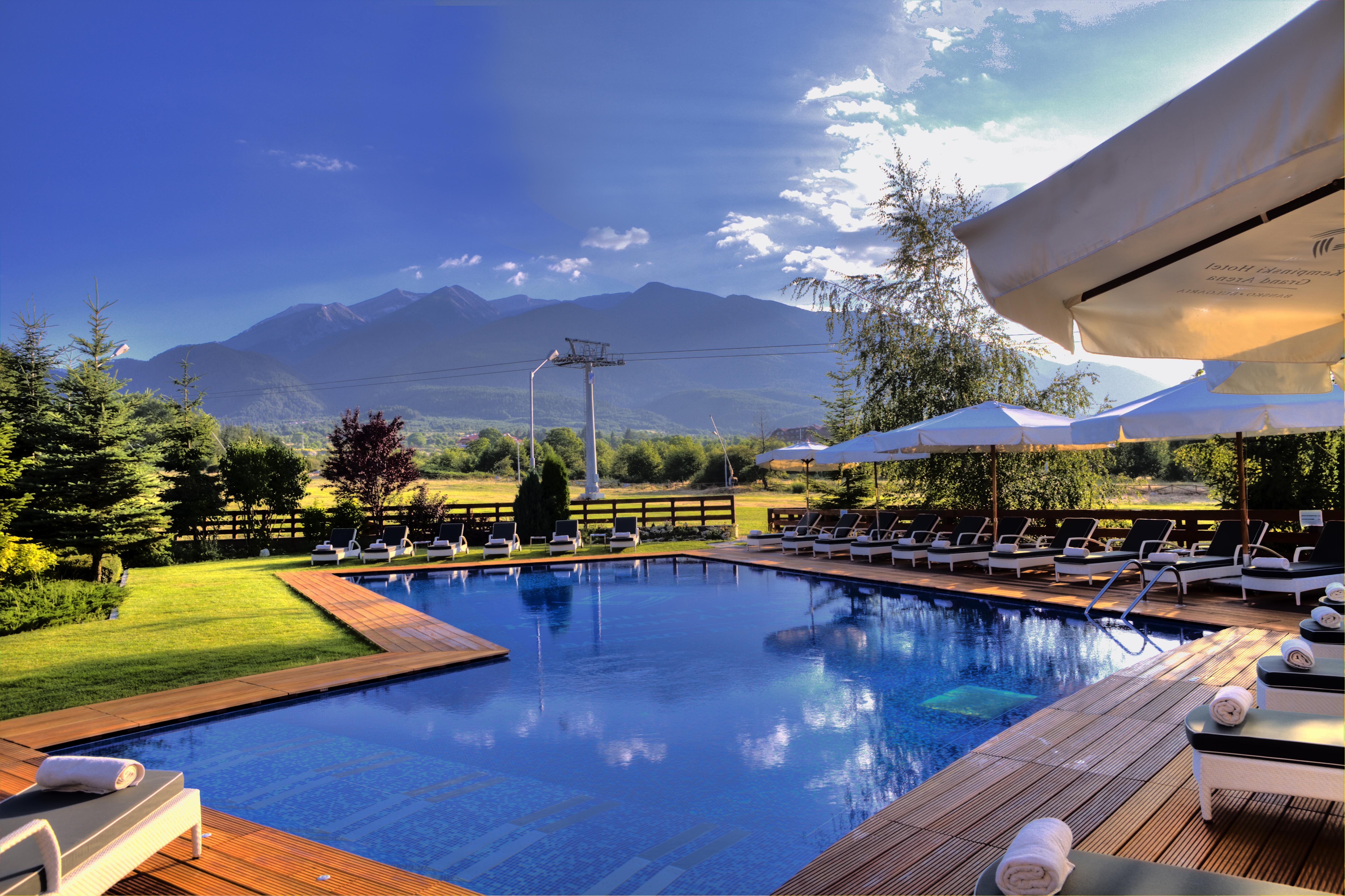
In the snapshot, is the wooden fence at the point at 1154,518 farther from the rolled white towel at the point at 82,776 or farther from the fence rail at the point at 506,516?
the rolled white towel at the point at 82,776

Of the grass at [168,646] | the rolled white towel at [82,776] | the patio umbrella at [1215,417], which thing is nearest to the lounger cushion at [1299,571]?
the patio umbrella at [1215,417]

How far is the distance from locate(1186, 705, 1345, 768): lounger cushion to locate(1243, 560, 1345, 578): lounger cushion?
5.43m

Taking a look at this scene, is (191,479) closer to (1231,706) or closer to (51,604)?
(51,604)

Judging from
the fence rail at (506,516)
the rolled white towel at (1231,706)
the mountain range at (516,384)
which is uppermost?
the mountain range at (516,384)

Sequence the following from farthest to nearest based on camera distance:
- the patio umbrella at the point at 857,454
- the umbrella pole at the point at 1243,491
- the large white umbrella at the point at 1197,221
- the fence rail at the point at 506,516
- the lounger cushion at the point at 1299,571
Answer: the fence rail at the point at 506,516
the patio umbrella at the point at 857,454
the umbrella pole at the point at 1243,491
the lounger cushion at the point at 1299,571
the large white umbrella at the point at 1197,221

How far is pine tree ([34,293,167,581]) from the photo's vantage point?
11.5 meters

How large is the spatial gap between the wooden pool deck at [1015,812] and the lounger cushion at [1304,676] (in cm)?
55

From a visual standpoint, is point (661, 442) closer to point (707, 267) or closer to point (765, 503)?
point (765, 503)

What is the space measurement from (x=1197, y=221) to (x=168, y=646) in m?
9.24

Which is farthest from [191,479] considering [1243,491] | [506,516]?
[1243,491]

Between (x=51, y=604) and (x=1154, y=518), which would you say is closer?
(x=51, y=604)

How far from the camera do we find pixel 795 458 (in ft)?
51.7

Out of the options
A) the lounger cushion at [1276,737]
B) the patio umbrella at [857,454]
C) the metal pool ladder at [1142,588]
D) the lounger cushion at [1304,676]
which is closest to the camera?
the lounger cushion at [1276,737]

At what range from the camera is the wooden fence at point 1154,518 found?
29.2ft
